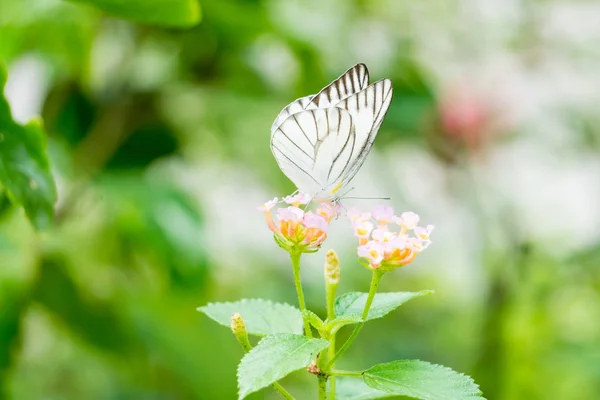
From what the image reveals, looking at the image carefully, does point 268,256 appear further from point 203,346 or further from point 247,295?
point 203,346

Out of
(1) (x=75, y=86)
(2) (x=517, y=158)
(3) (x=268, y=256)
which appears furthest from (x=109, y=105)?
(2) (x=517, y=158)

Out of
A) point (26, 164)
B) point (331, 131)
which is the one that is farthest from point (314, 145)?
point (26, 164)

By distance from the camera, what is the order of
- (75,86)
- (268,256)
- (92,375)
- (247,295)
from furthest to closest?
(268,256), (247,295), (92,375), (75,86)

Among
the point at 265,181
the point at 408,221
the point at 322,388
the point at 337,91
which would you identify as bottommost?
the point at 322,388

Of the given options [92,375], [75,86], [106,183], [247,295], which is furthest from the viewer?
[247,295]

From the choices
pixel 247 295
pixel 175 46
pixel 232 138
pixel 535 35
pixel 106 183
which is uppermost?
pixel 535 35

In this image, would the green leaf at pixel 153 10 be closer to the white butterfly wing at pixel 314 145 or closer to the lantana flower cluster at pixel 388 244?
the white butterfly wing at pixel 314 145

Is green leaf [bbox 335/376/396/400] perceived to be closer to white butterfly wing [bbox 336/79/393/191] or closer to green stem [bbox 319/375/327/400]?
green stem [bbox 319/375/327/400]

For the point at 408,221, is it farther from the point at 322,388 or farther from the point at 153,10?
the point at 153,10
